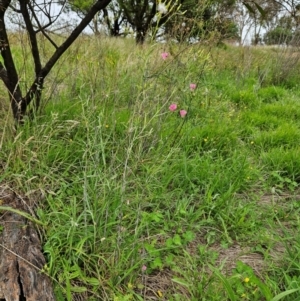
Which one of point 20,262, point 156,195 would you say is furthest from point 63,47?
point 20,262

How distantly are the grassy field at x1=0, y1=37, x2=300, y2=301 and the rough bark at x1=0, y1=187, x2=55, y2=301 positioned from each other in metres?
0.06

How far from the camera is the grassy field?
1.31 m

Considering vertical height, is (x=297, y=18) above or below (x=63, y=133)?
above

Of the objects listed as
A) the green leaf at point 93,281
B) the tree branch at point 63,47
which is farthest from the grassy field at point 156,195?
the tree branch at point 63,47

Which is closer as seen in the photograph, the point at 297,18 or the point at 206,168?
the point at 206,168

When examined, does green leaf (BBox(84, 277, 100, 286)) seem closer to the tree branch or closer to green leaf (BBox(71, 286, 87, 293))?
green leaf (BBox(71, 286, 87, 293))

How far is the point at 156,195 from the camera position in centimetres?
179

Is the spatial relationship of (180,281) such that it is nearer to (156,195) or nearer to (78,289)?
(78,289)

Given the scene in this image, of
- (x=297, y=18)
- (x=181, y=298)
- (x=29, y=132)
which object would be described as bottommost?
(x=181, y=298)

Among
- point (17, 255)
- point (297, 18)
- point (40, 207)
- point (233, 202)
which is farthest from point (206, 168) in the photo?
point (297, 18)

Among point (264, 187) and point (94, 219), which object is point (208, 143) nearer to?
point (264, 187)

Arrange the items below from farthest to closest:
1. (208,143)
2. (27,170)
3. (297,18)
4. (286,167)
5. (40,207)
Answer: (297,18) < (208,143) < (286,167) < (27,170) < (40,207)

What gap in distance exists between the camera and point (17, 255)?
121 cm

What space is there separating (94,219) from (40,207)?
1.09ft
